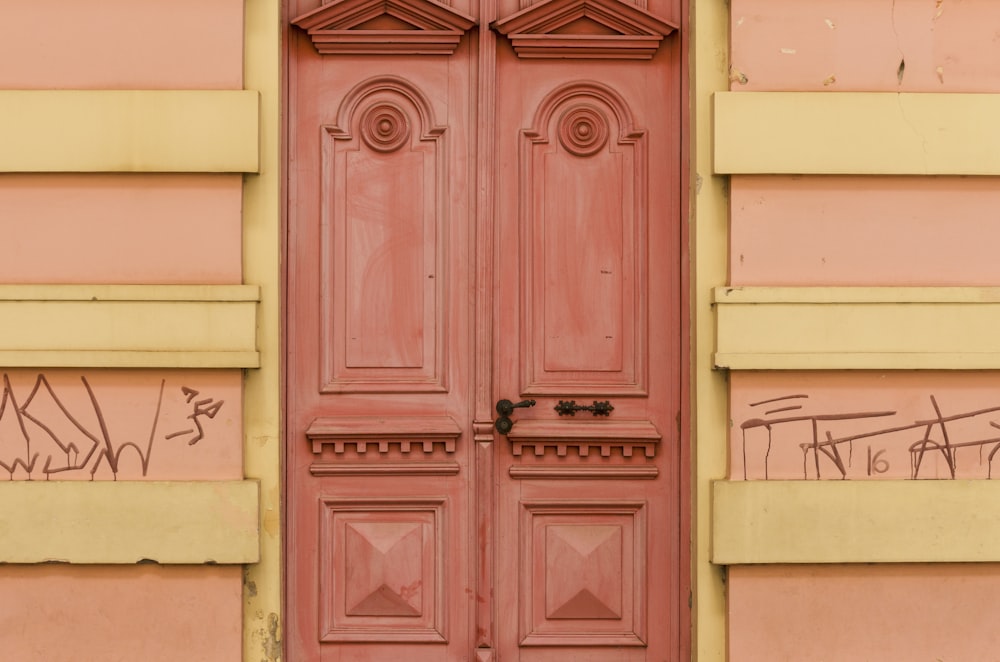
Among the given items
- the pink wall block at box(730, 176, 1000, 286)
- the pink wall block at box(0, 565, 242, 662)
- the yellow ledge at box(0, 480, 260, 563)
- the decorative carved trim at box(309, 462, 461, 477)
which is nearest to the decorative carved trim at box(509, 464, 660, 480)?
the decorative carved trim at box(309, 462, 461, 477)

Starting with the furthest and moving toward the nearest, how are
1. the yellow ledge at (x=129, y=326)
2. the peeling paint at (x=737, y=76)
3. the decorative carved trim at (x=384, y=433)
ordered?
the decorative carved trim at (x=384, y=433)
the peeling paint at (x=737, y=76)
the yellow ledge at (x=129, y=326)

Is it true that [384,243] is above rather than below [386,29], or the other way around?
below

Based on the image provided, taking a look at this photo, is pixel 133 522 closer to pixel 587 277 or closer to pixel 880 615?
pixel 587 277

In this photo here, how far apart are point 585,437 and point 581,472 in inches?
5.7

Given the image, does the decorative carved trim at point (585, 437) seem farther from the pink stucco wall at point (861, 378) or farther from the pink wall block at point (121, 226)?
the pink wall block at point (121, 226)

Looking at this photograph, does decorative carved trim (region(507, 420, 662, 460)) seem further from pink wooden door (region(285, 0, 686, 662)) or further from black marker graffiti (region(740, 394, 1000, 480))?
black marker graffiti (region(740, 394, 1000, 480))

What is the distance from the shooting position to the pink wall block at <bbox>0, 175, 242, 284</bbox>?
398 cm

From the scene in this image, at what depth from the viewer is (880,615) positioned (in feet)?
13.2

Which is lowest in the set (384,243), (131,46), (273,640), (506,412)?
(273,640)

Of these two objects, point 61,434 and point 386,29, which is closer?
point 61,434

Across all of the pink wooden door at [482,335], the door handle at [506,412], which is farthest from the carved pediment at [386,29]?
the door handle at [506,412]

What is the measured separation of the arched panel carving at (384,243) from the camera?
4.22 m

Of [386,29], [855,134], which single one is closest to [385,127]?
[386,29]

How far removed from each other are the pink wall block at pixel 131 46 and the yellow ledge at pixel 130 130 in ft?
0.22
